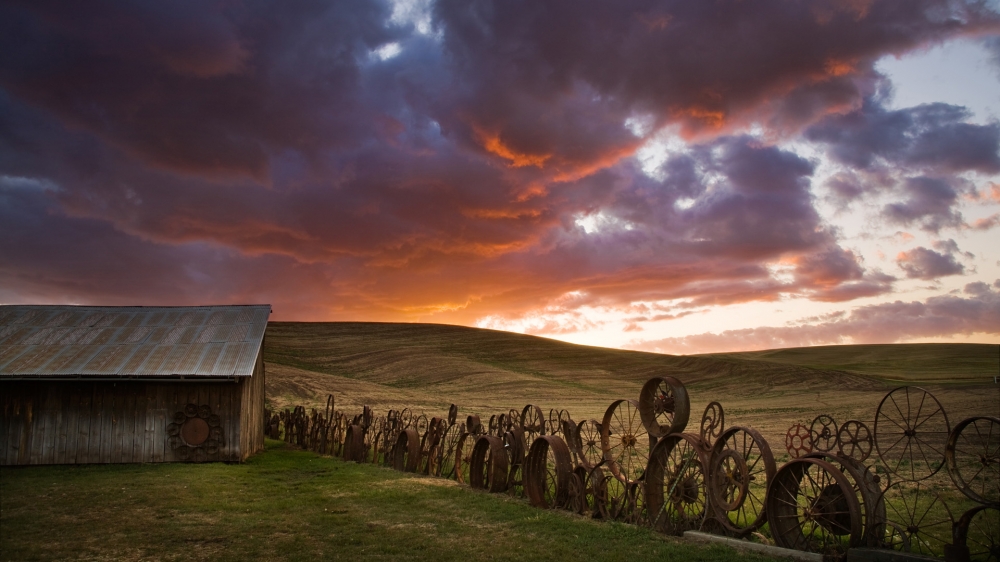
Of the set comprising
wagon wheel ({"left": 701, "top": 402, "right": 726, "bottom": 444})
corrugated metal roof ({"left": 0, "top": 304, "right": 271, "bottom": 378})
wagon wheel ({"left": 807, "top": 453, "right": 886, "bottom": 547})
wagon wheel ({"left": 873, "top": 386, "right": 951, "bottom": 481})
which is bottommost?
wagon wheel ({"left": 873, "top": 386, "right": 951, "bottom": 481})

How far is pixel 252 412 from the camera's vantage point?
1889 centimetres

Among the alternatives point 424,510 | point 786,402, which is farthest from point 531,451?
point 786,402

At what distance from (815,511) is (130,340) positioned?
1835 centimetres

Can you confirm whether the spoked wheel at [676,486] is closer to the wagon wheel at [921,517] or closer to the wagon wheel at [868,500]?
the wagon wheel at [868,500]

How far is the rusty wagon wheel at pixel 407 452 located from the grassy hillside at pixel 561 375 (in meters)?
11.6

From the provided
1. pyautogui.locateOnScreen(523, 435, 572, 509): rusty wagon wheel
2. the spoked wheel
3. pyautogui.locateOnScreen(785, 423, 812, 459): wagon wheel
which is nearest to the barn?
pyautogui.locateOnScreen(523, 435, 572, 509): rusty wagon wheel

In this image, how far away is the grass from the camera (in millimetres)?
8070

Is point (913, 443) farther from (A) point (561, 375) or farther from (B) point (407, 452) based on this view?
(A) point (561, 375)

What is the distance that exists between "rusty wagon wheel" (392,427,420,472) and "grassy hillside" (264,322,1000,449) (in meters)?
11.6

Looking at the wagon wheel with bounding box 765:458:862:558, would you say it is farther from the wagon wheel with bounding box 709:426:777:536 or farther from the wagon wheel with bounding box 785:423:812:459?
the wagon wheel with bounding box 785:423:812:459

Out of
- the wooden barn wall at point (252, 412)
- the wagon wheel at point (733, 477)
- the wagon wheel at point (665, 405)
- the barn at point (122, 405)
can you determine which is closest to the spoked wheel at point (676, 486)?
the wagon wheel at point (733, 477)

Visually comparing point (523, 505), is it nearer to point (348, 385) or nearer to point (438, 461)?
point (438, 461)

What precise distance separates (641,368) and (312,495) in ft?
159

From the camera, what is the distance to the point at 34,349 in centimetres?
1766
